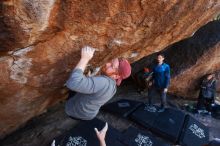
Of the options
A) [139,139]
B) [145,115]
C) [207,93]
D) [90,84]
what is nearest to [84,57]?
[90,84]

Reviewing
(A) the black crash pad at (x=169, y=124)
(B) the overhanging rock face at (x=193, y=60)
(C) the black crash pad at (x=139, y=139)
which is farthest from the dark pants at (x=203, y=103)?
(C) the black crash pad at (x=139, y=139)

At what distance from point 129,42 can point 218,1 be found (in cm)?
187

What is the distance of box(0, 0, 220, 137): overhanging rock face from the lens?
4055mm

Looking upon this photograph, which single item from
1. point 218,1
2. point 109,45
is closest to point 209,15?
point 218,1

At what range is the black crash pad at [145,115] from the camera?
7223 mm

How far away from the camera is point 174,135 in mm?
6953

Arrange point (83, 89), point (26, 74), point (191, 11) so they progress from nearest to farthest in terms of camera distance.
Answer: point (83, 89)
point (26, 74)
point (191, 11)

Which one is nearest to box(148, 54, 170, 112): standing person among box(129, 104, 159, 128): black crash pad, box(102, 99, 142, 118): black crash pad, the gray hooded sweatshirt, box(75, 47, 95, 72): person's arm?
box(129, 104, 159, 128): black crash pad

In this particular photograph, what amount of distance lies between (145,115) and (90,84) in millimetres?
3555

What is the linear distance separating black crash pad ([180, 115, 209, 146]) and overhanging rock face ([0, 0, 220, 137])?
2.16 meters

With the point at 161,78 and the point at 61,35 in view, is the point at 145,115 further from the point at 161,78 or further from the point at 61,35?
the point at 61,35

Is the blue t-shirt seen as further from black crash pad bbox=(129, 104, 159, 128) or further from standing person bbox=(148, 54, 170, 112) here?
black crash pad bbox=(129, 104, 159, 128)

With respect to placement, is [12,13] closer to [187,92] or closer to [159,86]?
[159,86]

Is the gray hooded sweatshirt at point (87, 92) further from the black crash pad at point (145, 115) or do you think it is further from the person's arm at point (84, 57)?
the black crash pad at point (145, 115)
